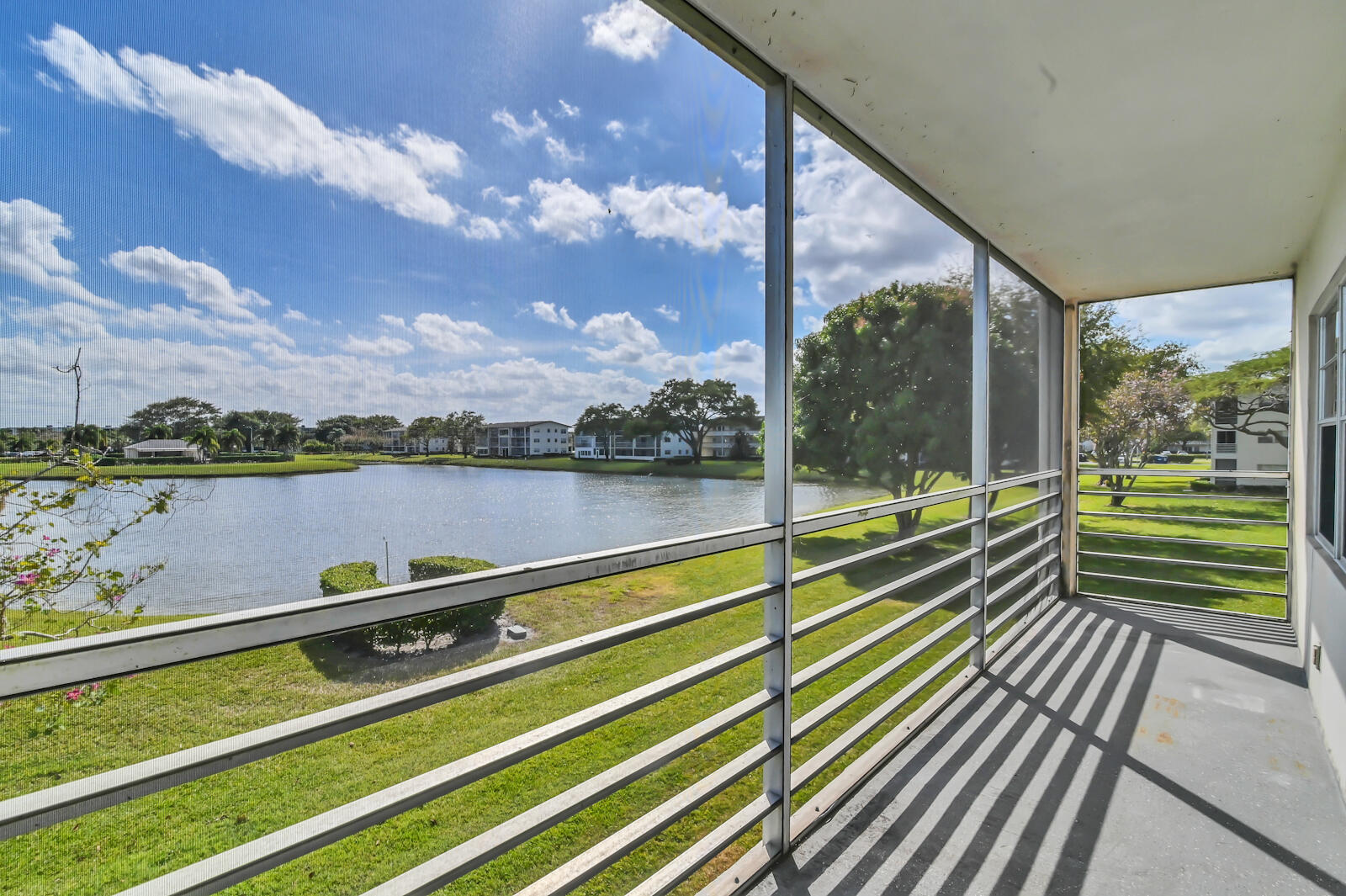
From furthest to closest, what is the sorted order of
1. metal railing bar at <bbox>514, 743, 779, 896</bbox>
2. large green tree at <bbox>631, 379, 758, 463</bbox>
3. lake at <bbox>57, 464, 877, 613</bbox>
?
1. large green tree at <bbox>631, 379, 758, 463</bbox>
2. metal railing bar at <bbox>514, 743, 779, 896</bbox>
3. lake at <bbox>57, 464, 877, 613</bbox>

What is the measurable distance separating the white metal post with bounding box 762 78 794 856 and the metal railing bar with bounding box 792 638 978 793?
143 mm

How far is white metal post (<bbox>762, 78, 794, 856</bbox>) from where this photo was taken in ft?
5.19

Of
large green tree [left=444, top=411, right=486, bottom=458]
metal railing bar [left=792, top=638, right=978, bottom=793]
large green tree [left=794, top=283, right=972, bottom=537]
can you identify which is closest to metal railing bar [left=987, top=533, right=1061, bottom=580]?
metal railing bar [left=792, top=638, right=978, bottom=793]

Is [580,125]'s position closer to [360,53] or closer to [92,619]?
[360,53]

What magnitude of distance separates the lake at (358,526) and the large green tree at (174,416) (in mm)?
72

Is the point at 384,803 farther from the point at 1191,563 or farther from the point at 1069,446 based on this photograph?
the point at 1191,563

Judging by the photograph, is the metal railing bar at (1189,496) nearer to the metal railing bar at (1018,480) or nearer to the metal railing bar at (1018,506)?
the metal railing bar at (1018,506)

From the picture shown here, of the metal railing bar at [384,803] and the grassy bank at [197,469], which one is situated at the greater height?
the grassy bank at [197,469]

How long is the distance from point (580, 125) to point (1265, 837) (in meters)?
2.86

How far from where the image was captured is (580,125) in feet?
3.84

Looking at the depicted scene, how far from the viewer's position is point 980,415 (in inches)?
110

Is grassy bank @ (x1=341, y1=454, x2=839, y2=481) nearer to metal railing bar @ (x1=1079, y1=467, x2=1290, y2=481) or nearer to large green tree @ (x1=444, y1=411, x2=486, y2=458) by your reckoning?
large green tree @ (x1=444, y1=411, x2=486, y2=458)

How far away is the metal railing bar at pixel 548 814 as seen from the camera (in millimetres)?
971

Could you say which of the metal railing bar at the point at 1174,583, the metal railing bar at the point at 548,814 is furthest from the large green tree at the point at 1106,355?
the metal railing bar at the point at 548,814
